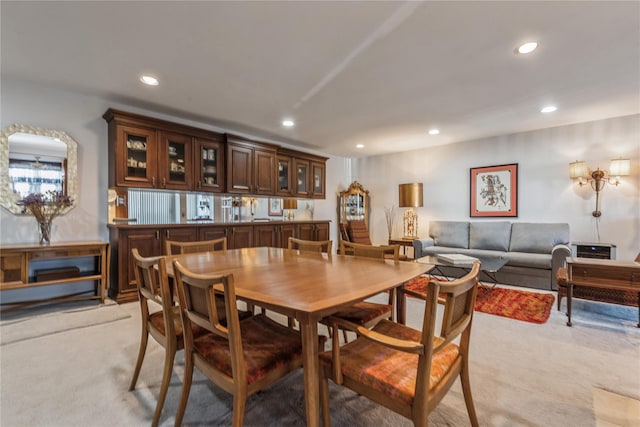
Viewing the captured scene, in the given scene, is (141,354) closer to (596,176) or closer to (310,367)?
(310,367)

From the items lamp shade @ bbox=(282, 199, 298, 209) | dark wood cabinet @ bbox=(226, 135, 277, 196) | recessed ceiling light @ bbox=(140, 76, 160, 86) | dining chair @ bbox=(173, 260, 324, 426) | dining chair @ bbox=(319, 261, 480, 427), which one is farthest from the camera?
lamp shade @ bbox=(282, 199, 298, 209)

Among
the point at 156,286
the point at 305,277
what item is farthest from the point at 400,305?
the point at 156,286

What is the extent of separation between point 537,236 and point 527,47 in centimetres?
310

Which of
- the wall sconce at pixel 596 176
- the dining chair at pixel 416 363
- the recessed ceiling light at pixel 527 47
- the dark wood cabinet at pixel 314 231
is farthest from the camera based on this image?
the dark wood cabinet at pixel 314 231

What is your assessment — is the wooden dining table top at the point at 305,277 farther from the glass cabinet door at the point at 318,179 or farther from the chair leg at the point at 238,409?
the glass cabinet door at the point at 318,179

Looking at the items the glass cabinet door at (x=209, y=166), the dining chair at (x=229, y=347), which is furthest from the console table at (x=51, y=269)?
the dining chair at (x=229, y=347)

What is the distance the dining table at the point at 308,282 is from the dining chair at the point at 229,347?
0.13 meters

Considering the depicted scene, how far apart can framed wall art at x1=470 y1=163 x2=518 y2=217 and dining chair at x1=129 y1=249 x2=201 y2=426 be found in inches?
201

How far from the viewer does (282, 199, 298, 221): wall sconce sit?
218 inches

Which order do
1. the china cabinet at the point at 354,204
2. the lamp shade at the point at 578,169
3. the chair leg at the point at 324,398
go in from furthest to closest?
the china cabinet at the point at 354,204
the lamp shade at the point at 578,169
the chair leg at the point at 324,398

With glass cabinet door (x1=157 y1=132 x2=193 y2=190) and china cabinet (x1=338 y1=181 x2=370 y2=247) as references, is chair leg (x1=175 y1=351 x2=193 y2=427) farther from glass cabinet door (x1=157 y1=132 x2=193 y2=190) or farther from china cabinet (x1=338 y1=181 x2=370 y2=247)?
china cabinet (x1=338 y1=181 x2=370 y2=247)

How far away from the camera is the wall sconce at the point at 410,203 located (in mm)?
5609

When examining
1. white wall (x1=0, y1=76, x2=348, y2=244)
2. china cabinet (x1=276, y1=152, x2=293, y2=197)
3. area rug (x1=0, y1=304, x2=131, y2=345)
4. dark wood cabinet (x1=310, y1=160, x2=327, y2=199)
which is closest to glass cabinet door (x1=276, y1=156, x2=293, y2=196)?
china cabinet (x1=276, y1=152, x2=293, y2=197)

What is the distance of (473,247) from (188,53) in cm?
487
